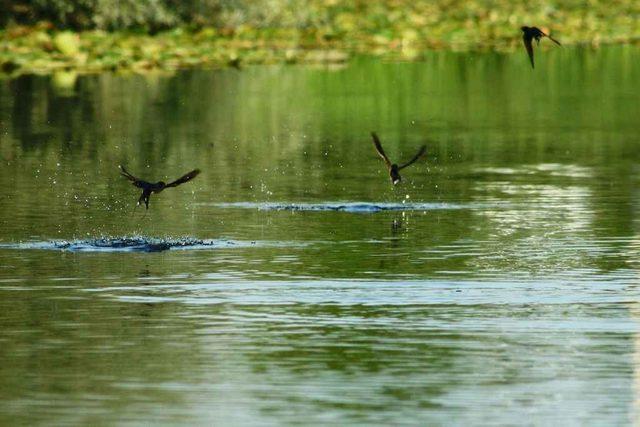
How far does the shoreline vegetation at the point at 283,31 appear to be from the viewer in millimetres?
45594

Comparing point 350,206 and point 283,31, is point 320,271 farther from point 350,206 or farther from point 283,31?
point 283,31

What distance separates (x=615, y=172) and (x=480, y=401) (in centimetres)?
1379

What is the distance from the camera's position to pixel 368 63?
4644 centimetres

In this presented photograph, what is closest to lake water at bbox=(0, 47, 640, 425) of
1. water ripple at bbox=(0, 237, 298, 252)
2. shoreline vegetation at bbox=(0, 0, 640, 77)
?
water ripple at bbox=(0, 237, 298, 252)

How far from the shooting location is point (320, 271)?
16.8 meters

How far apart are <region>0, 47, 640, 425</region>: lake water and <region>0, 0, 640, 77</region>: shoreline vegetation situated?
36.8 feet

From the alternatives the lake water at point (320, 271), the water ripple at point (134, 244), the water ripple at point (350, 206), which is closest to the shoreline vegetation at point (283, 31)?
the lake water at point (320, 271)

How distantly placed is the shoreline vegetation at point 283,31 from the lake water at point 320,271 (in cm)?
1121

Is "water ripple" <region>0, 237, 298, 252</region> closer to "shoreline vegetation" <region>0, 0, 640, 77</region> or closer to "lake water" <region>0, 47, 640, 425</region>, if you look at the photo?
"lake water" <region>0, 47, 640, 425</region>

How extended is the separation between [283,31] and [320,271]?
34878 mm

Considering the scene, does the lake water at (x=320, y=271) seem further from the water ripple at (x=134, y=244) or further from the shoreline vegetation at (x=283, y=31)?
the shoreline vegetation at (x=283, y=31)

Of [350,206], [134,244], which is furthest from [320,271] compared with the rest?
[350,206]

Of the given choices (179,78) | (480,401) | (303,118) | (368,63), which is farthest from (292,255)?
(368,63)

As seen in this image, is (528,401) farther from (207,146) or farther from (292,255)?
(207,146)
